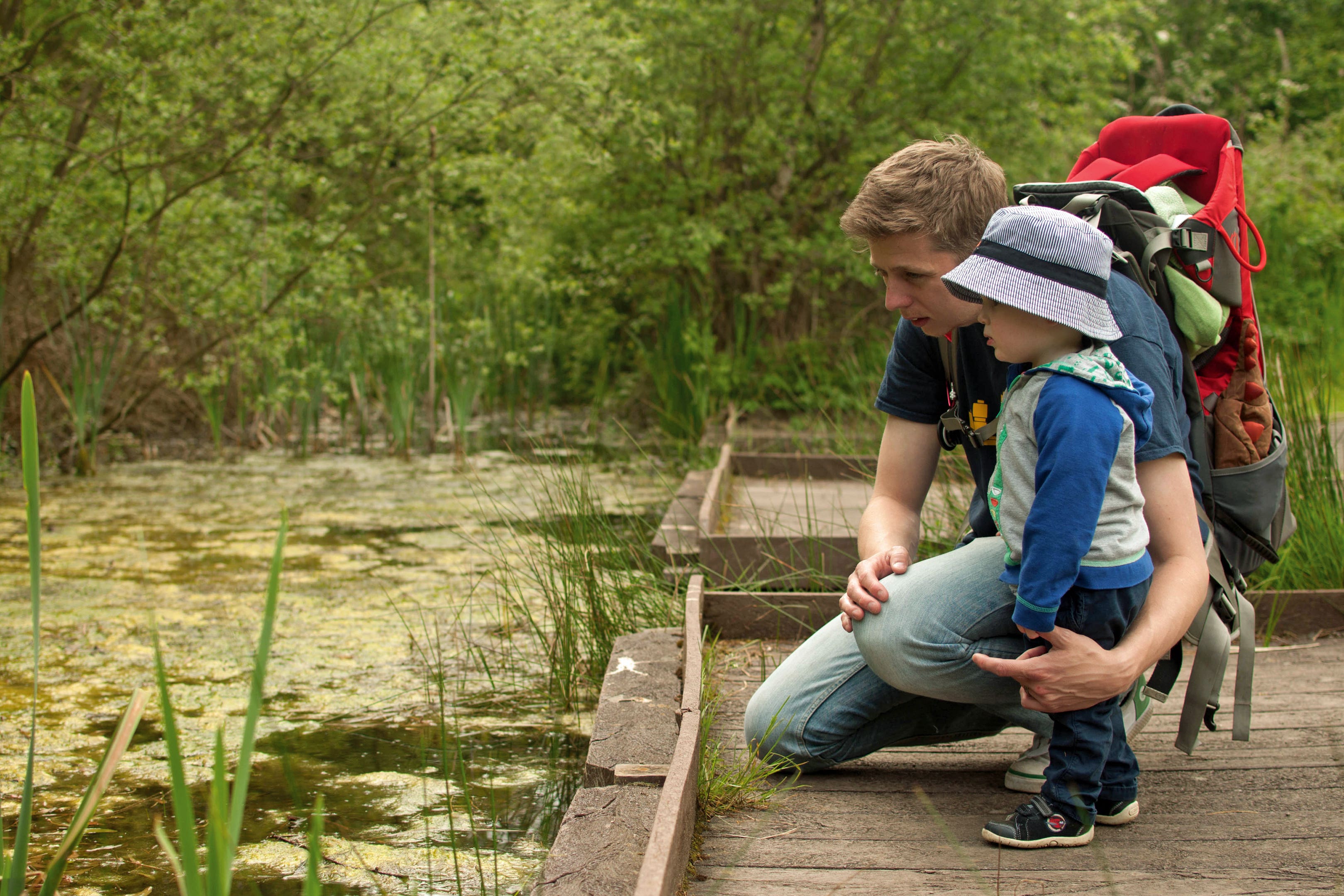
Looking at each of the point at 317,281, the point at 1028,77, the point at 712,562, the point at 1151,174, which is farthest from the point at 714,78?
the point at 1151,174

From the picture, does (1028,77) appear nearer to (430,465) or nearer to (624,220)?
(624,220)

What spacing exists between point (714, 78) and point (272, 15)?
3.08 m

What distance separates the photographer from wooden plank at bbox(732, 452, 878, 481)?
18.3 ft

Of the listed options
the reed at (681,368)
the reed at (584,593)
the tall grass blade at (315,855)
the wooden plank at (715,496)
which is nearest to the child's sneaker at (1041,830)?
the tall grass blade at (315,855)

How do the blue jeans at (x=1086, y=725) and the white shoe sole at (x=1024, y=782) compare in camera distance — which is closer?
the blue jeans at (x=1086, y=725)

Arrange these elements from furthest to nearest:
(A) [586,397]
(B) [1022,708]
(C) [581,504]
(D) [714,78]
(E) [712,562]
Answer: (A) [586,397]
(D) [714,78]
(E) [712,562]
(C) [581,504]
(B) [1022,708]

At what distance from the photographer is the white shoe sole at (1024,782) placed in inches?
82.0

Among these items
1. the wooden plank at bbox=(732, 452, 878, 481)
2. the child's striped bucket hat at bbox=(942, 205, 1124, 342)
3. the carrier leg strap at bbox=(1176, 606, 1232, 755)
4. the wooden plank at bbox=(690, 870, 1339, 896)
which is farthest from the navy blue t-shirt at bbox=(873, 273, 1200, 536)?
the wooden plank at bbox=(732, 452, 878, 481)

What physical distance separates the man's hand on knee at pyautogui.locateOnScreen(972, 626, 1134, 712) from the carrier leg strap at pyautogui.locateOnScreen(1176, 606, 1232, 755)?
30 centimetres

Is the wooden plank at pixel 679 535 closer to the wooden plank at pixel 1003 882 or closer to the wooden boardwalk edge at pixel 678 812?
the wooden boardwalk edge at pixel 678 812

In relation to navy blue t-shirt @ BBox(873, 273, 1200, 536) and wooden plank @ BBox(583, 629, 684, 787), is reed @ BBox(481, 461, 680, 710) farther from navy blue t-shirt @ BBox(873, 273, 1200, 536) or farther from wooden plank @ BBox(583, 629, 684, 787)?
navy blue t-shirt @ BBox(873, 273, 1200, 536)

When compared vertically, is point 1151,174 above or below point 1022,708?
above

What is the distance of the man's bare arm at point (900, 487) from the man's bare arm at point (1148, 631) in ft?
1.47

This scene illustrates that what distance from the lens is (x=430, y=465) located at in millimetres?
7602
